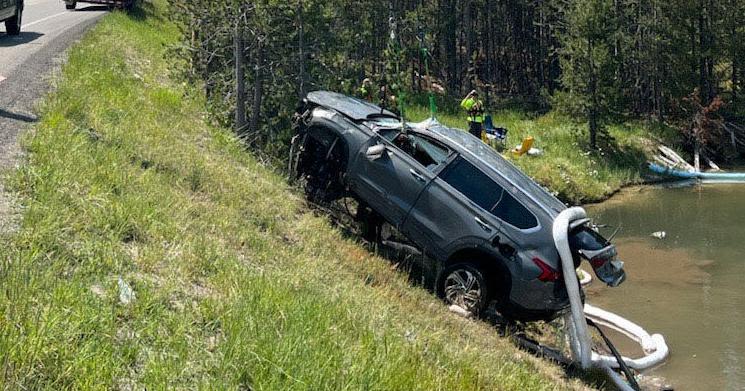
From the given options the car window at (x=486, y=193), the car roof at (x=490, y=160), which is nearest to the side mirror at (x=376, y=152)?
the car roof at (x=490, y=160)

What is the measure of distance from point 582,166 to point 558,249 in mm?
16242

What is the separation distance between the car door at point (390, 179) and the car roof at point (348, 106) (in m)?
0.69

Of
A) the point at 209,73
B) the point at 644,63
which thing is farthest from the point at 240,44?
the point at 644,63

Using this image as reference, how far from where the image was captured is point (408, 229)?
914 centimetres

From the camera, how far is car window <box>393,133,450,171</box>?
A: 9.26 meters

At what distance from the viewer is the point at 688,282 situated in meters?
13.6

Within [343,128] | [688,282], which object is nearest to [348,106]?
[343,128]

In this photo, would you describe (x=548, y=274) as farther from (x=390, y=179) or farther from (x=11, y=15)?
(x=11, y=15)

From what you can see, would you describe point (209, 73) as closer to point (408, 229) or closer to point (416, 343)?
point (408, 229)

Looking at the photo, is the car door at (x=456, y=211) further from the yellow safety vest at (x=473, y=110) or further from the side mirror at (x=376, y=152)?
the yellow safety vest at (x=473, y=110)

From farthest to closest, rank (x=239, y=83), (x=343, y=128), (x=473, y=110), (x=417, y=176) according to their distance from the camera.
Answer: (x=473, y=110) < (x=239, y=83) < (x=343, y=128) < (x=417, y=176)

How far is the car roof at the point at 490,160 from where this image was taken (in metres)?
8.65

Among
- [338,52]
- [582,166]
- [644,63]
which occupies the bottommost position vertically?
[582,166]

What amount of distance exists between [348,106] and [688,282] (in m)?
7.33
